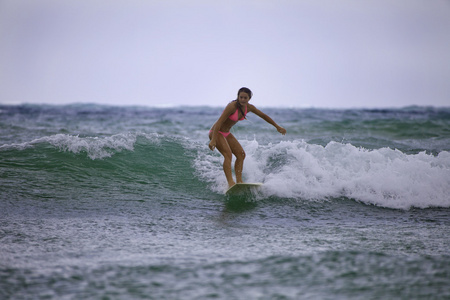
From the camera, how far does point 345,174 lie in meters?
7.30

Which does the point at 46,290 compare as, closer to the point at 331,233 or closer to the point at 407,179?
the point at 331,233

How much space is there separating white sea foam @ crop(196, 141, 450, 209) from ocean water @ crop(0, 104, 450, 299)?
26mm

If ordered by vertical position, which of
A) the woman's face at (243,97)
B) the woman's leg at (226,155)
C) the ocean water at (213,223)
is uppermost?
the woman's face at (243,97)

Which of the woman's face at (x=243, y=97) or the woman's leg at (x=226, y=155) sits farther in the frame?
the woman's leg at (x=226, y=155)

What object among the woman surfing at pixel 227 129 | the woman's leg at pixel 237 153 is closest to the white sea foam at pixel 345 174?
the woman's leg at pixel 237 153

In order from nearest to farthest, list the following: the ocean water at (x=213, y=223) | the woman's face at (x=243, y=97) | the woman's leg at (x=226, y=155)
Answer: the ocean water at (x=213, y=223), the woman's face at (x=243, y=97), the woman's leg at (x=226, y=155)

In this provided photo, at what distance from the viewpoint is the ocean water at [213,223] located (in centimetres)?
296

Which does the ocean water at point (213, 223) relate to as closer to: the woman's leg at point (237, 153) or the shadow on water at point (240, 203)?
the shadow on water at point (240, 203)

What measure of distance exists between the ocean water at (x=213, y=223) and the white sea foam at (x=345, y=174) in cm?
3

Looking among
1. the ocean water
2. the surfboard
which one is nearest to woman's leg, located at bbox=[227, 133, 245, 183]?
the surfboard

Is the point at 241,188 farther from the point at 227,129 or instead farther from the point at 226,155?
the point at 227,129

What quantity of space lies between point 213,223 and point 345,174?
11.1 feet

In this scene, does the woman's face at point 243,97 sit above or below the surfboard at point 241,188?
above

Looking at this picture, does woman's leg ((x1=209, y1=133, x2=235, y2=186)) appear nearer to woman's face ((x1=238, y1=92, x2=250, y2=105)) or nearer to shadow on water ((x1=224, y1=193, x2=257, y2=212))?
shadow on water ((x1=224, y1=193, x2=257, y2=212))
